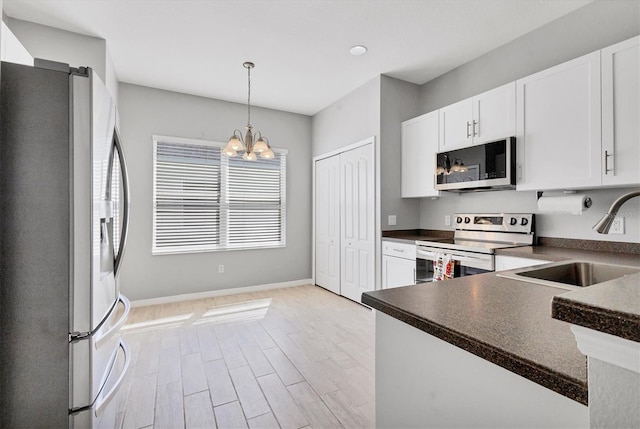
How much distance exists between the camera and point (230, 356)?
257 centimetres

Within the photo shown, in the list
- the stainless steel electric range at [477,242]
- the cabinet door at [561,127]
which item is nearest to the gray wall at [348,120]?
the stainless steel electric range at [477,242]

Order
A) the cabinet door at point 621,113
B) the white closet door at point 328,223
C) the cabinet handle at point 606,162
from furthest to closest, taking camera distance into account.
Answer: the white closet door at point 328,223 → the cabinet handle at point 606,162 → the cabinet door at point 621,113

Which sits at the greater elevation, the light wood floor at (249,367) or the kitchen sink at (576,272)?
the kitchen sink at (576,272)

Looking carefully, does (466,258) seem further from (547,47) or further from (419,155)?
(547,47)

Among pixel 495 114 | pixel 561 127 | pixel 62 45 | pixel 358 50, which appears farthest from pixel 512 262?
pixel 62 45

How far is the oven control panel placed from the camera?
9.23 ft

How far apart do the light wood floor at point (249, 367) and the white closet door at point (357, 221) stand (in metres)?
0.43

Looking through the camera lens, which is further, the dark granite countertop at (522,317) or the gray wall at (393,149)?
the gray wall at (393,149)

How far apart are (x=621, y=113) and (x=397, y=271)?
7.19 ft

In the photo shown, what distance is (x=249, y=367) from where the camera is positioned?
7.85ft

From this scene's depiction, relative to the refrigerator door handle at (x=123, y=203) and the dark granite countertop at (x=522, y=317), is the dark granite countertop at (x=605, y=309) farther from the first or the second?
the refrigerator door handle at (x=123, y=203)

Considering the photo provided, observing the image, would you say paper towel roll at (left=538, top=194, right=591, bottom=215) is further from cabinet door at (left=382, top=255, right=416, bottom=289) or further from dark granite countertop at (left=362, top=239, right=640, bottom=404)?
dark granite countertop at (left=362, top=239, right=640, bottom=404)

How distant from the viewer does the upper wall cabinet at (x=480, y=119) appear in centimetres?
268

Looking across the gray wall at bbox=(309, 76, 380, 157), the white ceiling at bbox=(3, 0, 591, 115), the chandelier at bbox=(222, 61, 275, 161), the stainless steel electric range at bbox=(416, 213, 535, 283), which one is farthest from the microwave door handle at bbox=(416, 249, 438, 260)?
the white ceiling at bbox=(3, 0, 591, 115)
